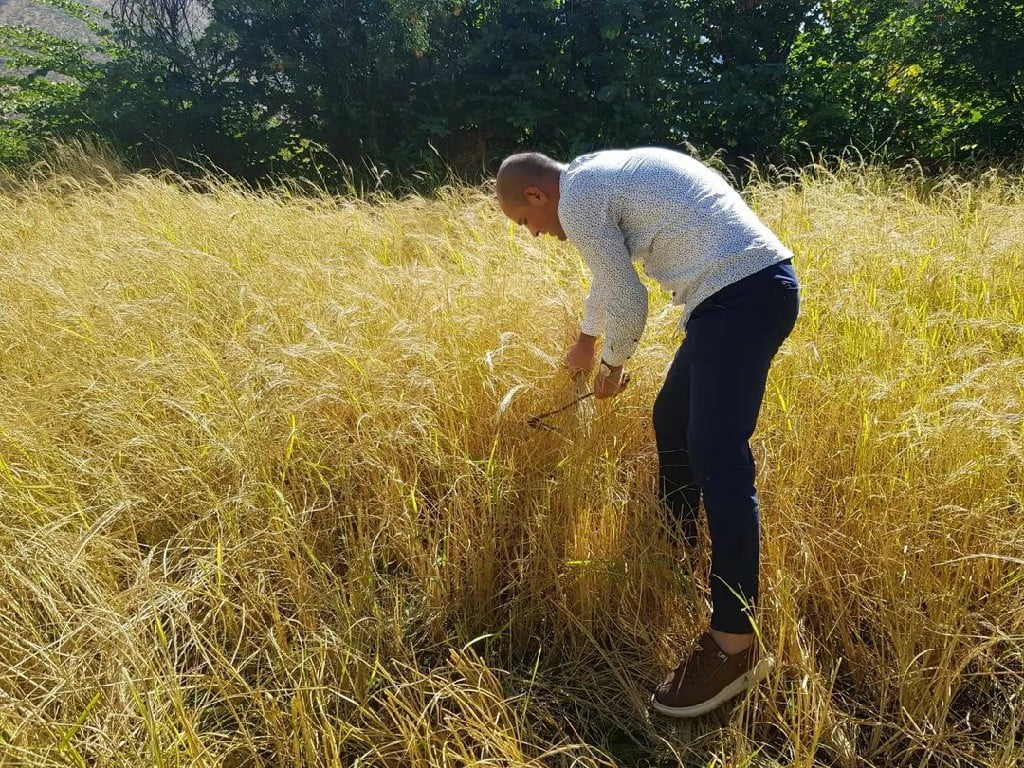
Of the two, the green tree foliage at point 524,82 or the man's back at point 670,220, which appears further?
the green tree foliage at point 524,82

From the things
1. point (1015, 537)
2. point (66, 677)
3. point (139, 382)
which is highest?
point (139, 382)

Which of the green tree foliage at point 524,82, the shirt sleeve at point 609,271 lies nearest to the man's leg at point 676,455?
the shirt sleeve at point 609,271

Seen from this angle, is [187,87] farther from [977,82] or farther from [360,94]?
[977,82]

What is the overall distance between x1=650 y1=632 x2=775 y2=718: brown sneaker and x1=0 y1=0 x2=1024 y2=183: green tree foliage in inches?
233

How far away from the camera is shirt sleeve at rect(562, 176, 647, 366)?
1563mm

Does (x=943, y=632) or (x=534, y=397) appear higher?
(x=534, y=397)

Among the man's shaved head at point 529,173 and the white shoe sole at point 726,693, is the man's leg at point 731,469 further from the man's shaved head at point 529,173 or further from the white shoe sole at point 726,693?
the man's shaved head at point 529,173

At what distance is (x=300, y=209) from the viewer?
431 centimetres

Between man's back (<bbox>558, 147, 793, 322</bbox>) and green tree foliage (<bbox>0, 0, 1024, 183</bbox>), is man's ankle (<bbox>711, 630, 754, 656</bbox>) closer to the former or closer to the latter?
man's back (<bbox>558, 147, 793, 322</bbox>)

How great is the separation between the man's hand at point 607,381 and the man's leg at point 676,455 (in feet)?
0.44

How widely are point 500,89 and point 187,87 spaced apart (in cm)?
357

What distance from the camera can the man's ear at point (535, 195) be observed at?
169 cm

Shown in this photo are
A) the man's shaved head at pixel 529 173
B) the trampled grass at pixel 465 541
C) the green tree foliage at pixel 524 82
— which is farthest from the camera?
the green tree foliage at pixel 524 82

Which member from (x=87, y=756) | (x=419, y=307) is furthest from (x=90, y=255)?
(x=87, y=756)
